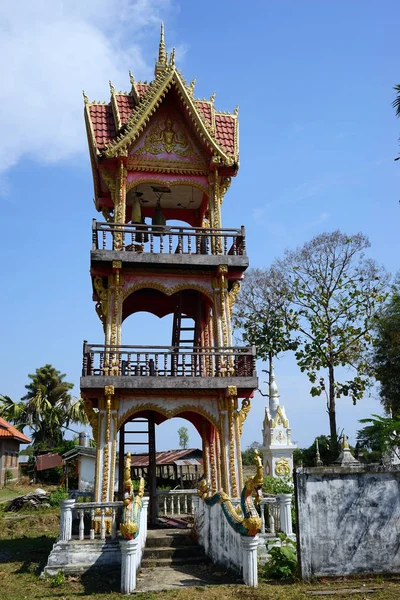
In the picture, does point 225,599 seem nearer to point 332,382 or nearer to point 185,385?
point 185,385

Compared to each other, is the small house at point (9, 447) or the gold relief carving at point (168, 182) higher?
the gold relief carving at point (168, 182)

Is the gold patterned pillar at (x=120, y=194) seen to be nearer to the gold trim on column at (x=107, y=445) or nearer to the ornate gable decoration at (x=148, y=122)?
the ornate gable decoration at (x=148, y=122)

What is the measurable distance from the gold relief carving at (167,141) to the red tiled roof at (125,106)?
108cm

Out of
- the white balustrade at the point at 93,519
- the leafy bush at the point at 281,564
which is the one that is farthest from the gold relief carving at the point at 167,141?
the leafy bush at the point at 281,564

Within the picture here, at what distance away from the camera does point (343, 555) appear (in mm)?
10062

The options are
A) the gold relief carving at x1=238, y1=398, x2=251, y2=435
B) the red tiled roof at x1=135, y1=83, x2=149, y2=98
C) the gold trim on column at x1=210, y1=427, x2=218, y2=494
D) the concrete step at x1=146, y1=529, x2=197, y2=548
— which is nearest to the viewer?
the concrete step at x1=146, y1=529, x2=197, y2=548

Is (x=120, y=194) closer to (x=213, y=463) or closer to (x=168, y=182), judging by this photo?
(x=168, y=182)

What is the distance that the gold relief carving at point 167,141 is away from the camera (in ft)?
58.0

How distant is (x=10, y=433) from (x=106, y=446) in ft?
85.9

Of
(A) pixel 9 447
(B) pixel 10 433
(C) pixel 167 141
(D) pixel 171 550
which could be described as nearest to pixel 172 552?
(D) pixel 171 550

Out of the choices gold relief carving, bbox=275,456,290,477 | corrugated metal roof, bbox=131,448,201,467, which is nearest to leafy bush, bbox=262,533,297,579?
gold relief carving, bbox=275,456,290,477

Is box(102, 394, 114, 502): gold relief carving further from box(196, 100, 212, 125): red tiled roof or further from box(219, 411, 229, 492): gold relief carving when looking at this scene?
box(196, 100, 212, 125): red tiled roof

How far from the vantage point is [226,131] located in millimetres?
19109

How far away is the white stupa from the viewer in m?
25.1
